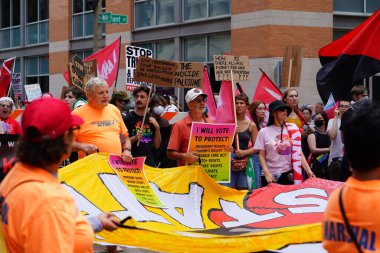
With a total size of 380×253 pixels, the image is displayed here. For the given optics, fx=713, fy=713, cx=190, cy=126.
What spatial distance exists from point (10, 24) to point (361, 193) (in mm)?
35342

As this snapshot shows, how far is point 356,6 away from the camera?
2289 cm

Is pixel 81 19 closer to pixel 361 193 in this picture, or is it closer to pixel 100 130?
pixel 100 130

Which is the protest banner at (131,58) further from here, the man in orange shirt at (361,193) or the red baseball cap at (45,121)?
the man in orange shirt at (361,193)

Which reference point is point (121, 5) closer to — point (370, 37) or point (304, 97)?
point (304, 97)

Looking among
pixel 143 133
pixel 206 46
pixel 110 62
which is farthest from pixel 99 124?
pixel 206 46

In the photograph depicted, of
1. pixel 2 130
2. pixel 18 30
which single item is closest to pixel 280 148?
pixel 2 130

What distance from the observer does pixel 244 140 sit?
9602mm

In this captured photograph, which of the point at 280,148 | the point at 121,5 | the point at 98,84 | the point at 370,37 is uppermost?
the point at 121,5

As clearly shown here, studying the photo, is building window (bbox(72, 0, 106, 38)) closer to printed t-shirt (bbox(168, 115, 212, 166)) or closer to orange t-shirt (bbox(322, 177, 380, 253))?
printed t-shirt (bbox(168, 115, 212, 166))

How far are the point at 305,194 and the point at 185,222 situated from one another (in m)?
1.42

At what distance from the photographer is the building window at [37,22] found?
111 ft

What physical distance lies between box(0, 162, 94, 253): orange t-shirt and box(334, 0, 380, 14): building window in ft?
68.2

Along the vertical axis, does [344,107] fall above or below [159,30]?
below

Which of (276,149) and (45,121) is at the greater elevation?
(45,121)
